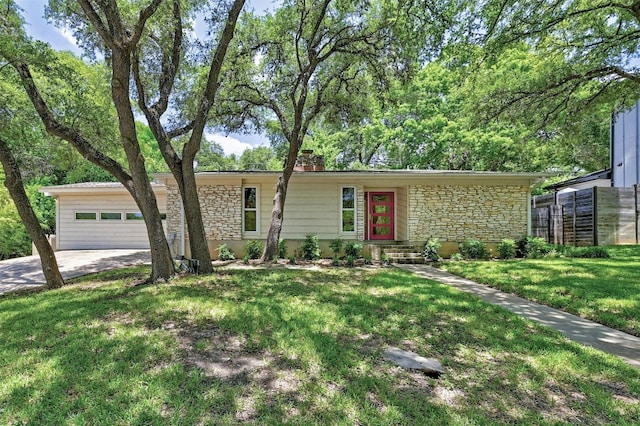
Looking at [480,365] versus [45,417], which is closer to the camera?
[45,417]

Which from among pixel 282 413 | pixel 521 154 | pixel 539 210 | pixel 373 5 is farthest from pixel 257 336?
pixel 521 154

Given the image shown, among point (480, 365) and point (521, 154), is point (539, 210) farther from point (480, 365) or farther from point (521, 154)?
point (480, 365)

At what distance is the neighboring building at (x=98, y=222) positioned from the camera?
13.3 metres

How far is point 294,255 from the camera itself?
1072 centimetres

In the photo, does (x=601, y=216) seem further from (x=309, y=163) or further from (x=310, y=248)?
(x=309, y=163)

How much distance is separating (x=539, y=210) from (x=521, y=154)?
183 inches

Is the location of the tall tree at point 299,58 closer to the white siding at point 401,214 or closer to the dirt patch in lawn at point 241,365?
the white siding at point 401,214

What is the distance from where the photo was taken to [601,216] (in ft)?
37.3

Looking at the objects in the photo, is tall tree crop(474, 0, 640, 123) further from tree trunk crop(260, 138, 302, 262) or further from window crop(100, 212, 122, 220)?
window crop(100, 212, 122, 220)

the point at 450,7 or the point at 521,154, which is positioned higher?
the point at 450,7

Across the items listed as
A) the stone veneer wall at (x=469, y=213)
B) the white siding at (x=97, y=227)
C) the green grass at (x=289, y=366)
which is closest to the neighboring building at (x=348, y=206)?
the stone veneer wall at (x=469, y=213)

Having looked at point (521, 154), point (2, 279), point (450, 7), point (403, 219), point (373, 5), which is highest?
point (373, 5)

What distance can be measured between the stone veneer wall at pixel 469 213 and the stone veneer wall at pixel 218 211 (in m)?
6.16

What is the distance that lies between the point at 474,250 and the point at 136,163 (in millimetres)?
9878
